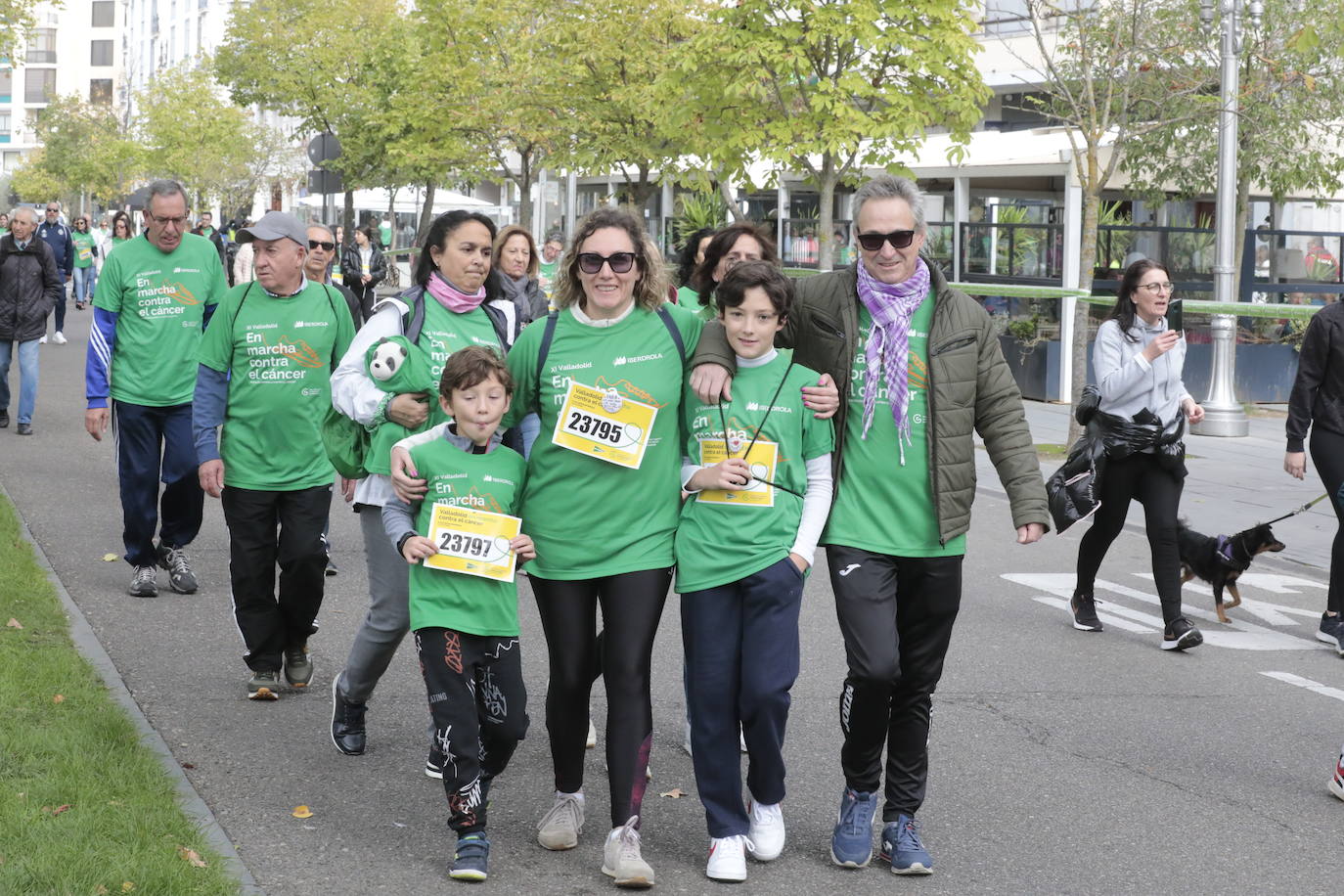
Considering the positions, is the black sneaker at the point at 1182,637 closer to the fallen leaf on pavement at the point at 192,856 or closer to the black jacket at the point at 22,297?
the fallen leaf on pavement at the point at 192,856

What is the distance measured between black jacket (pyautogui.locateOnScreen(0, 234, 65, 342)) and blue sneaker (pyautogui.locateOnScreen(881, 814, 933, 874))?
12.6 metres

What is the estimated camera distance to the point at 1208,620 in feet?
30.1

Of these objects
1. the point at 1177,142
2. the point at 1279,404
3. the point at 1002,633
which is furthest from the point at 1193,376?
the point at 1002,633

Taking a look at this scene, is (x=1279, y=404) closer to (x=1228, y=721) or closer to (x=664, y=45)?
(x=664, y=45)

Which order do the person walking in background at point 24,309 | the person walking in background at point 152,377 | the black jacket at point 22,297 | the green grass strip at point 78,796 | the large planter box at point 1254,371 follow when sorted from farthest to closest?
the large planter box at point 1254,371, the black jacket at point 22,297, the person walking in background at point 24,309, the person walking in background at point 152,377, the green grass strip at point 78,796

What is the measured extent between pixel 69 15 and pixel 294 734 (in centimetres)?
14345

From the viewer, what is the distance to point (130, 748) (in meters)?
5.68

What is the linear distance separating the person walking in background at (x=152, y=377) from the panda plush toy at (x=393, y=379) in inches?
148

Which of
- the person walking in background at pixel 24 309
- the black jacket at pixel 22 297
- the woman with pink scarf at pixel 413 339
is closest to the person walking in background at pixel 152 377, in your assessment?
the woman with pink scarf at pixel 413 339

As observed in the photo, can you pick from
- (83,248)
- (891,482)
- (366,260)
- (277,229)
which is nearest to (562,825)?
(891,482)

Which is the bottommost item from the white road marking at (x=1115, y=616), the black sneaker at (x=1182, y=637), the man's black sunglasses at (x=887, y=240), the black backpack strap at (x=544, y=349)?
the white road marking at (x=1115, y=616)

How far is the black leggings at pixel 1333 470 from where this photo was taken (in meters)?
8.28

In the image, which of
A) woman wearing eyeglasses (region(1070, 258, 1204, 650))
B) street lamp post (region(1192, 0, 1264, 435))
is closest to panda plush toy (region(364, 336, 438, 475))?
woman wearing eyeglasses (region(1070, 258, 1204, 650))

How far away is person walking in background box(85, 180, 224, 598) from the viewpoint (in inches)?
344
